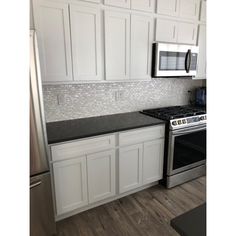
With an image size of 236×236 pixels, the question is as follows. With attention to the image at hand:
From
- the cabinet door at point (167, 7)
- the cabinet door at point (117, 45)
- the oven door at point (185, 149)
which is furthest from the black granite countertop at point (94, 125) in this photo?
the cabinet door at point (167, 7)

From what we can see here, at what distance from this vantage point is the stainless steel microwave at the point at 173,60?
2477 millimetres

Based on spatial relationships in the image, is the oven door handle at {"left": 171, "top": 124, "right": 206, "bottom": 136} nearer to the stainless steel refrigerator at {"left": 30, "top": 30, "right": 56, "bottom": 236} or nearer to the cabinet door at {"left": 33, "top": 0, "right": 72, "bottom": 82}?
the cabinet door at {"left": 33, "top": 0, "right": 72, "bottom": 82}

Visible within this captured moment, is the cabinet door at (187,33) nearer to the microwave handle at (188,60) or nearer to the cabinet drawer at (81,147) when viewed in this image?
the microwave handle at (188,60)

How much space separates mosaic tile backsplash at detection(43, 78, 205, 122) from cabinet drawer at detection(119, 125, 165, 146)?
59 centimetres

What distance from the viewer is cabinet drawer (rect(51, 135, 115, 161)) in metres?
1.81

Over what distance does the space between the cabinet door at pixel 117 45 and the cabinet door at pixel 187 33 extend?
839 millimetres

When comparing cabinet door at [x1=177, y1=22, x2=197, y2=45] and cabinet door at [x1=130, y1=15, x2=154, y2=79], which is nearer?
cabinet door at [x1=130, y1=15, x2=154, y2=79]

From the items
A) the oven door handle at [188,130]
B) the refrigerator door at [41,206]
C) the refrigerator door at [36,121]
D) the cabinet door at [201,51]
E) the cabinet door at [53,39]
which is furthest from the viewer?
the cabinet door at [201,51]

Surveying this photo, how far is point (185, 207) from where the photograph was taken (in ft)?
7.37

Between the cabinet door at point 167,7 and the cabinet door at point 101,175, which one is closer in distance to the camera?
the cabinet door at point 101,175

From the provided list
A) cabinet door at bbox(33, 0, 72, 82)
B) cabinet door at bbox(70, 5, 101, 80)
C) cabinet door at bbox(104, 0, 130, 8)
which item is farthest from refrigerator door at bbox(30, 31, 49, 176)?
cabinet door at bbox(104, 0, 130, 8)

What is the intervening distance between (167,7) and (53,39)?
4.93 ft
